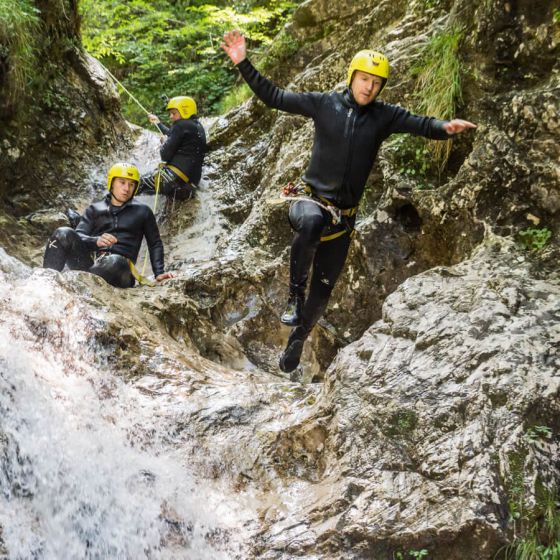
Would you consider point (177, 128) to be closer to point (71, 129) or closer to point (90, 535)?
point (71, 129)

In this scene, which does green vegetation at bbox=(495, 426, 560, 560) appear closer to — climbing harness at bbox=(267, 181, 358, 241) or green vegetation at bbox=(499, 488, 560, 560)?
green vegetation at bbox=(499, 488, 560, 560)

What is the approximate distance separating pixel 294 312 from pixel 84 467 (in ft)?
7.63

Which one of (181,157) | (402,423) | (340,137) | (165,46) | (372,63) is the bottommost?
(402,423)

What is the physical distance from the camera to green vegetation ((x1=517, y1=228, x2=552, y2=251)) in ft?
16.2

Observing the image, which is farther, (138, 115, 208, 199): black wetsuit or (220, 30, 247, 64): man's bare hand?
(138, 115, 208, 199): black wetsuit

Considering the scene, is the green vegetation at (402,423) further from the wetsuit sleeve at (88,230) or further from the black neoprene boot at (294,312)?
the wetsuit sleeve at (88,230)

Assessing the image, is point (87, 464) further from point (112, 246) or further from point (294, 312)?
point (112, 246)

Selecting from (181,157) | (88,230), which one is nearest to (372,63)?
(88,230)

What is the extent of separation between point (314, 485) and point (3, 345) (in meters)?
2.46

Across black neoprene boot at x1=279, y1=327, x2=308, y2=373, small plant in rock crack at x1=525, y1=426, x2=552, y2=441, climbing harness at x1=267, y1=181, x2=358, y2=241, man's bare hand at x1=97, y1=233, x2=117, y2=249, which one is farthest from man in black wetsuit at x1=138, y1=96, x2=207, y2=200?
small plant in rock crack at x1=525, y1=426, x2=552, y2=441

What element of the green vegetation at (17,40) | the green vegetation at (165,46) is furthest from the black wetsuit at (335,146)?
the green vegetation at (165,46)

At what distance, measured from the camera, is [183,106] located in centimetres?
1069

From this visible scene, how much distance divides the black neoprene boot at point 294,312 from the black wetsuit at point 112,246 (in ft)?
7.83

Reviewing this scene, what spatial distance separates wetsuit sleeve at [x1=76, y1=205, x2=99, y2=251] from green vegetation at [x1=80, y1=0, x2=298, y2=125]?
886cm
